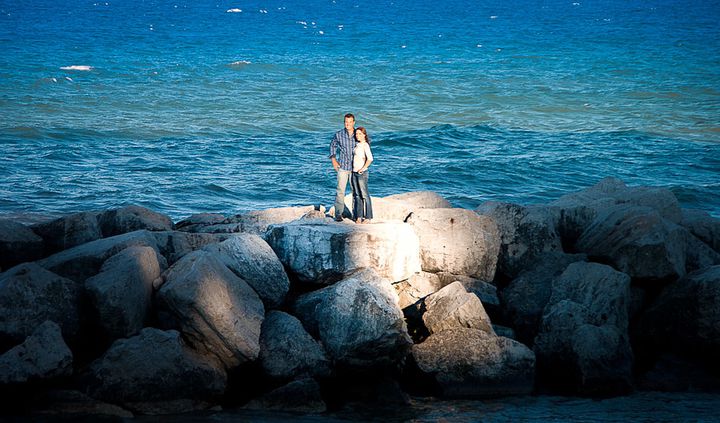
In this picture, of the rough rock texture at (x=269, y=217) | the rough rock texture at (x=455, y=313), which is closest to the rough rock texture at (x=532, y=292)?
the rough rock texture at (x=455, y=313)

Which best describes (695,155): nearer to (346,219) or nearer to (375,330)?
(346,219)

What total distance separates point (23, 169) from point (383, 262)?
42.7ft

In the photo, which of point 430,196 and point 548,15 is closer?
point 430,196

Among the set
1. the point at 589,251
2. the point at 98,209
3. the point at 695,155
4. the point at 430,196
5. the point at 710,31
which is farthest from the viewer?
the point at 710,31

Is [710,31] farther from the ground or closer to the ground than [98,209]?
farther from the ground

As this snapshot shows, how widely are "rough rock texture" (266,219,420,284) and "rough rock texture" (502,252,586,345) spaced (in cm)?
154

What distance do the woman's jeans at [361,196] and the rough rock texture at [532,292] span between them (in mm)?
2241

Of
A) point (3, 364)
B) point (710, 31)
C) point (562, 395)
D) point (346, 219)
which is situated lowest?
point (562, 395)

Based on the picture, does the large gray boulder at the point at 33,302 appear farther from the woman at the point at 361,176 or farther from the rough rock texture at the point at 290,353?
the woman at the point at 361,176

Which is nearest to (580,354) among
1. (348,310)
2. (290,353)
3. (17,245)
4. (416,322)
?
(416,322)

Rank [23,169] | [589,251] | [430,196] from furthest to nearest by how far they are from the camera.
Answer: [23,169], [430,196], [589,251]

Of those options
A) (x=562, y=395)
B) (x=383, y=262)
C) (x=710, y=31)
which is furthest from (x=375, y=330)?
(x=710, y=31)

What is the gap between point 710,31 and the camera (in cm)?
6588

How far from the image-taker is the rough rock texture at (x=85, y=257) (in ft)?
34.9
